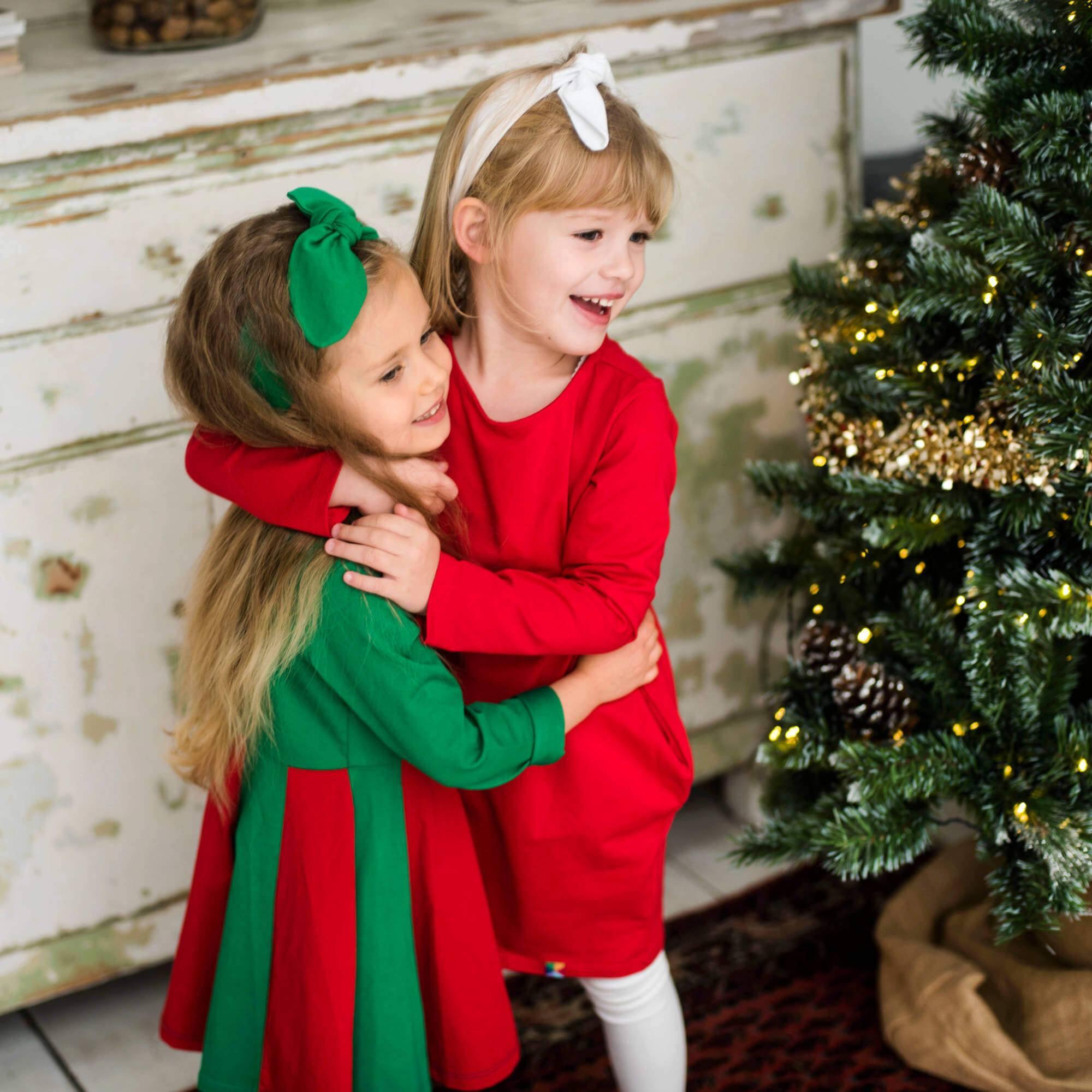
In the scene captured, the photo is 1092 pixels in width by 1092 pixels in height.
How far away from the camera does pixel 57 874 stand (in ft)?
4.60

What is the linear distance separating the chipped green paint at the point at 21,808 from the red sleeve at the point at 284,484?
498mm

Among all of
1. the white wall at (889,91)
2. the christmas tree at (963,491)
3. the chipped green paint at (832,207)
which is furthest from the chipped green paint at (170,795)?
the white wall at (889,91)

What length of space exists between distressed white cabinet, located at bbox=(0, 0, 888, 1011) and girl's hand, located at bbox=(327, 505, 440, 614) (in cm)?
43

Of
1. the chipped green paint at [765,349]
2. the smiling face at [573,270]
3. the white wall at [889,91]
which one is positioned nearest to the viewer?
the smiling face at [573,270]

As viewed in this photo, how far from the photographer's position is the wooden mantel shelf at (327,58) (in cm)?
121

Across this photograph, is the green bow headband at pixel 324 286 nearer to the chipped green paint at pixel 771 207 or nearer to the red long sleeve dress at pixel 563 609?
the red long sleeve dress at pixel 563 609

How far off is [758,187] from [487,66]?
0.37 m

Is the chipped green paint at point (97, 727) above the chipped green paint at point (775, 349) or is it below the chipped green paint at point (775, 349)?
below

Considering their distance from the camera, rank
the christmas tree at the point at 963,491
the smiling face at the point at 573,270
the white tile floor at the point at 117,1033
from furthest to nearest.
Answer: the white tile floor at the point at 117,1033, the christmas tree at the point at 963,491, the smiling face at the point at 573,270

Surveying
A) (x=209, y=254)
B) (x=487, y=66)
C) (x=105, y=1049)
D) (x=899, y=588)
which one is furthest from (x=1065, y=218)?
(x=105, y=1049)

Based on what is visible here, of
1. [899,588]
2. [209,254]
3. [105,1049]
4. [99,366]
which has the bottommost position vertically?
[105,1049]

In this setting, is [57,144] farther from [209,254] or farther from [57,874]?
[57,874]

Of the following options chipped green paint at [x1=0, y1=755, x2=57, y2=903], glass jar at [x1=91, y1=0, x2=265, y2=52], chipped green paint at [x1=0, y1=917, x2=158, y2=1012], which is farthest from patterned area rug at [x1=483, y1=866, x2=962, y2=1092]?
glass jar at [x1=91, y1=0, x2=265, y2=52]

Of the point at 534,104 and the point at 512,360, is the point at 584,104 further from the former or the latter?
the point at 512,360
